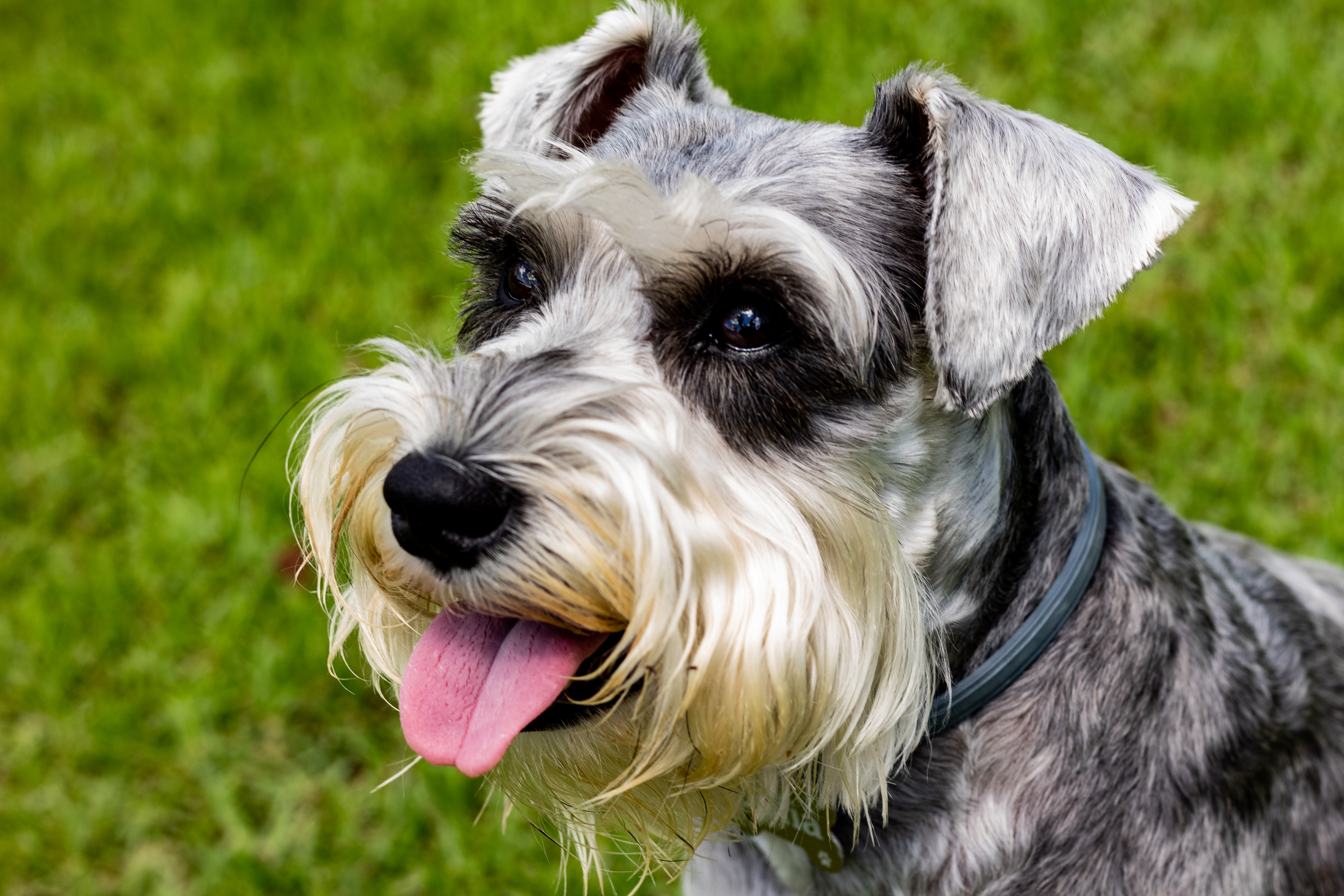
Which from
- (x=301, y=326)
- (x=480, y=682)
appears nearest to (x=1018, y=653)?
(x=480, y=682)

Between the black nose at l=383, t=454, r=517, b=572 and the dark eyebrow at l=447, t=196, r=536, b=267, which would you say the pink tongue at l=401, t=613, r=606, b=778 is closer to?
the black nose at l=383, t=454, r=517, b=572

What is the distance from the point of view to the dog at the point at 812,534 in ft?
6.66

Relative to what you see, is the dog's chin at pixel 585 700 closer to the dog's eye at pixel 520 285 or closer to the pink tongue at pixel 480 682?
the pink tongue at pixel 480 682

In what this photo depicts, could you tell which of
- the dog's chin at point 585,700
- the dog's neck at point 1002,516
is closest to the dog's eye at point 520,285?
the dog's chin at point 585,700

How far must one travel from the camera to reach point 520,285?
2.53m

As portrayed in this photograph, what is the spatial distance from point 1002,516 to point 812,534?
0.49m

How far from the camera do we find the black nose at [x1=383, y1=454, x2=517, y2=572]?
192 centimetres

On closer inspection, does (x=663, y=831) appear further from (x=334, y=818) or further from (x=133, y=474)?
(x=133, y=474)

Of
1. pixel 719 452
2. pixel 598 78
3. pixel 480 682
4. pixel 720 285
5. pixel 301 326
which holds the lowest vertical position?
pixel 301 326

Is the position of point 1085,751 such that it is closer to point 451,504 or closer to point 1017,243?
point 1017,243

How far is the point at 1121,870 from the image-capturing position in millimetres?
2393

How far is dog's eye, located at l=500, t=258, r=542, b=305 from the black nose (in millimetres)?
627

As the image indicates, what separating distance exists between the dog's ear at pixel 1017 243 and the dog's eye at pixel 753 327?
0.28 meters

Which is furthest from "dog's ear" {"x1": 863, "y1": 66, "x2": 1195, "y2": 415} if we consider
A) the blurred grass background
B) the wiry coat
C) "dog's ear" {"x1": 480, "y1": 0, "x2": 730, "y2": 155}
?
the blurred grass background
